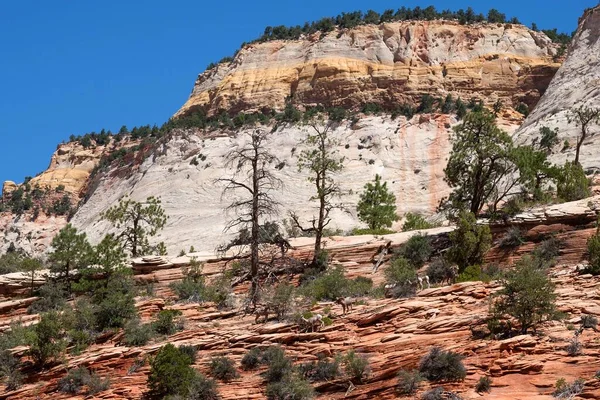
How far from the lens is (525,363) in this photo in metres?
19.9

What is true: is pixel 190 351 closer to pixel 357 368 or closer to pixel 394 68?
pixel 357 368

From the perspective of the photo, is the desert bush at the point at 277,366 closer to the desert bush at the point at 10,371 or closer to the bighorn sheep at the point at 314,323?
the bighorn sheep at the point at 314,323

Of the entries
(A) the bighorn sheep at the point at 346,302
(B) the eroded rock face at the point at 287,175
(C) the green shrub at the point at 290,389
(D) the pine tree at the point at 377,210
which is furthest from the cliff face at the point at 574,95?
(C) the green shrub at the point at 290,389

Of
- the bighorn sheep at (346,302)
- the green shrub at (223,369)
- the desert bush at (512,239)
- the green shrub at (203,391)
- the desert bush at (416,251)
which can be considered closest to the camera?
the green shrub at (203,391)

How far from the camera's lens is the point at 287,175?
67812 millimetres

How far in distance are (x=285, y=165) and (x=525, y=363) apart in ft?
164

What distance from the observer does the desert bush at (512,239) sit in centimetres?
3247

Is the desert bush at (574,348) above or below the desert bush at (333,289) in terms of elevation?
below

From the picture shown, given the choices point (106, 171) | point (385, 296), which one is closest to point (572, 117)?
point (385, 296)

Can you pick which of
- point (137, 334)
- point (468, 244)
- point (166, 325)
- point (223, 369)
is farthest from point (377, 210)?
point (223, 369)

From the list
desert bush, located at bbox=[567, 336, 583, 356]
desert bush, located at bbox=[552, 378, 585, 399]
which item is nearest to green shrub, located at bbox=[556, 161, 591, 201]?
desert bush, located at bbox=[567, 336, 583, 356]

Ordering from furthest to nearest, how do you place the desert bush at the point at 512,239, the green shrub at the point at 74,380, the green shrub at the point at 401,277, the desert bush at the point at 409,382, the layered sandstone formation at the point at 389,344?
the desert bush at the point at 512,239
the green shrub at the point at 401,277
the green shrub at the point at 74,380
the desert bush at the point at 409,382
the layered sandstone formation at the point at 389,344

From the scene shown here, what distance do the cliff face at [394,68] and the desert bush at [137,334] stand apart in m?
55.0

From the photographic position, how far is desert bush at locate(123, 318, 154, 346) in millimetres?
27984
